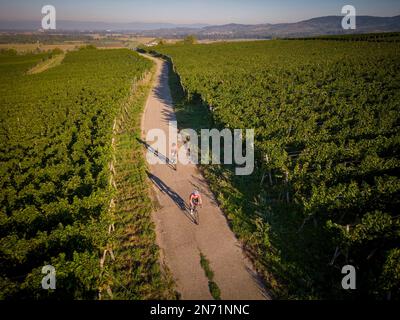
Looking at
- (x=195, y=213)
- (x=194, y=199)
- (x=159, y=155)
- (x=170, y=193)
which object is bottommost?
(x=195, y=213)

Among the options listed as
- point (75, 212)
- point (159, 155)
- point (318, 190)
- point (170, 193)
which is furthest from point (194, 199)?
point (159, 155)

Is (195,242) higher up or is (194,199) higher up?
(194,199)

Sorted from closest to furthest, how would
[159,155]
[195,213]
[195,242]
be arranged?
[195,242], [195,213], [159,155]

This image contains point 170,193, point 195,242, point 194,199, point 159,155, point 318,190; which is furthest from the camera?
point 159,155

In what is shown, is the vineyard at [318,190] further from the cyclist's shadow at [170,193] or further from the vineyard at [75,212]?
the vineyard at [75,212]

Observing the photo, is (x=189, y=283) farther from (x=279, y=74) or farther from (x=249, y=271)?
(x=279, y=74)

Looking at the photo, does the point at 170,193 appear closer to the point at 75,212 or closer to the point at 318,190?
the point at 75,212

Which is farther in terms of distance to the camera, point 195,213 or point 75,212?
point 195,213

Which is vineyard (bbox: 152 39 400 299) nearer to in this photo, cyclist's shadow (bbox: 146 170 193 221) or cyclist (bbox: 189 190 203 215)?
cyclist (bbox: 189 190 203 215)
